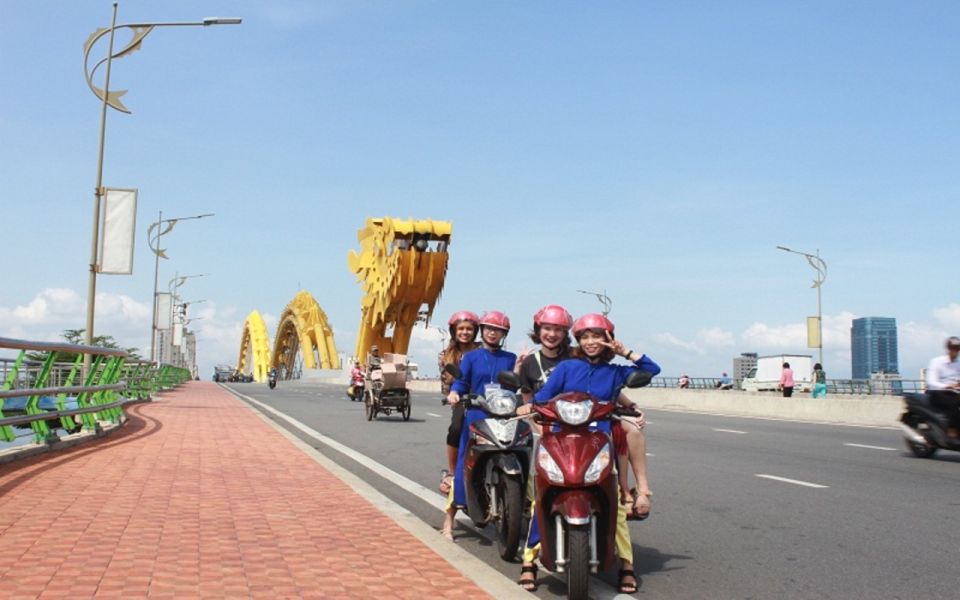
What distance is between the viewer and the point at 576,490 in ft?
16.9

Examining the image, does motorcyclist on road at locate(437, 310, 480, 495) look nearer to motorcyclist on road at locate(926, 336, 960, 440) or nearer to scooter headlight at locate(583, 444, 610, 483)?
scooter headlight at locate(583, 444, 610, 483)

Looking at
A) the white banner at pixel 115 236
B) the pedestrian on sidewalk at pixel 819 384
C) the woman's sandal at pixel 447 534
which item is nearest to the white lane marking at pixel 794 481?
the woman's sandal at pixel 447 534

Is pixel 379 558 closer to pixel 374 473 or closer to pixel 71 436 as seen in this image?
pixel 374 473

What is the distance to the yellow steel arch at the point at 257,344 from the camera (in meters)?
138

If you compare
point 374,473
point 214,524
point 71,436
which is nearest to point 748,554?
point 214,524

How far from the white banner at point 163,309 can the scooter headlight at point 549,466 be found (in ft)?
131

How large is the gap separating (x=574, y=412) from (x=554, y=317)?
4.61 ft

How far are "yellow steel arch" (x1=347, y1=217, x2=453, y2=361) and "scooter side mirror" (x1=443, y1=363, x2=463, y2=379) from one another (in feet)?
178

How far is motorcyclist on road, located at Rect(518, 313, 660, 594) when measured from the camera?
562 centimetres

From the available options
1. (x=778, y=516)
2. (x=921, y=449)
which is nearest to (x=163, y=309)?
(x=921, y=449)

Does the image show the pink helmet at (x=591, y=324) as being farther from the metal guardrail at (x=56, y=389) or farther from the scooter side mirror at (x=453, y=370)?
the metal guardrail at (x=56, y=389)

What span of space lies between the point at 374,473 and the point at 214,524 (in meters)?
4.17

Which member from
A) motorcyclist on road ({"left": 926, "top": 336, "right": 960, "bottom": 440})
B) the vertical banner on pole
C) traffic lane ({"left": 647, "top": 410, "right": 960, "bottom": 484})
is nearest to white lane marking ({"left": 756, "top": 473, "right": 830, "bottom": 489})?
traffic lane ({"left": 647, "top": 410, "right": 960, "bottom": 484})

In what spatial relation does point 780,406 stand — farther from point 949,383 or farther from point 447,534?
point 447,534
